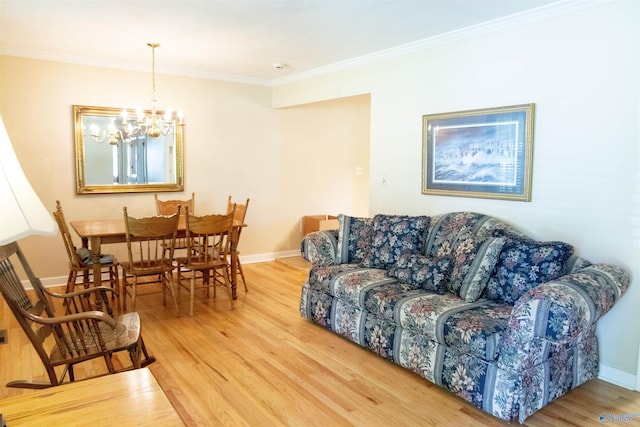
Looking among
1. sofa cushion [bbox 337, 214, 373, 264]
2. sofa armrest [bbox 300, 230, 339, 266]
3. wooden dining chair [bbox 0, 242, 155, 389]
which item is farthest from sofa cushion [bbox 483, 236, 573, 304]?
wooden dining chair [bbox 0, 242, 155, 389]

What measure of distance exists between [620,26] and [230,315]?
12.1 ft

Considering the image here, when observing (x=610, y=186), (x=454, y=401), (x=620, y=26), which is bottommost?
(x=454, y=401)

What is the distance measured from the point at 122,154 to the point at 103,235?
5.52 ft

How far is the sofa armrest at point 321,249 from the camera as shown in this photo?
4008mm

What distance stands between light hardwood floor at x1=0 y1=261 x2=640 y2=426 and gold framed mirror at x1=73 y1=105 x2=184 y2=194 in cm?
179

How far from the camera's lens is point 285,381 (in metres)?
2.95

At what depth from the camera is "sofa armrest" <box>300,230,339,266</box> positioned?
4008mm

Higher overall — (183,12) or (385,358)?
(183,12)

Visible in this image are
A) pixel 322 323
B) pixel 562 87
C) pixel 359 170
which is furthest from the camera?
pixel 359 170

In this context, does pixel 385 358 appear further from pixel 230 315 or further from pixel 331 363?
pixel 230 315

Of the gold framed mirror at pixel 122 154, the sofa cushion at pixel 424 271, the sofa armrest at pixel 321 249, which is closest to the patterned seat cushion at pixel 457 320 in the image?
the sofa cushion at pixel 424 271

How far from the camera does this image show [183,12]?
342 cm

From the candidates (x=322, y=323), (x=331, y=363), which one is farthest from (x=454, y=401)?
(x=322, y=323)

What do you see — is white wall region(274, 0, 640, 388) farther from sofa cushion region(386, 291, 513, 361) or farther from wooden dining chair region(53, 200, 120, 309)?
wooden dining chair region(53, 200, 120, 309)
